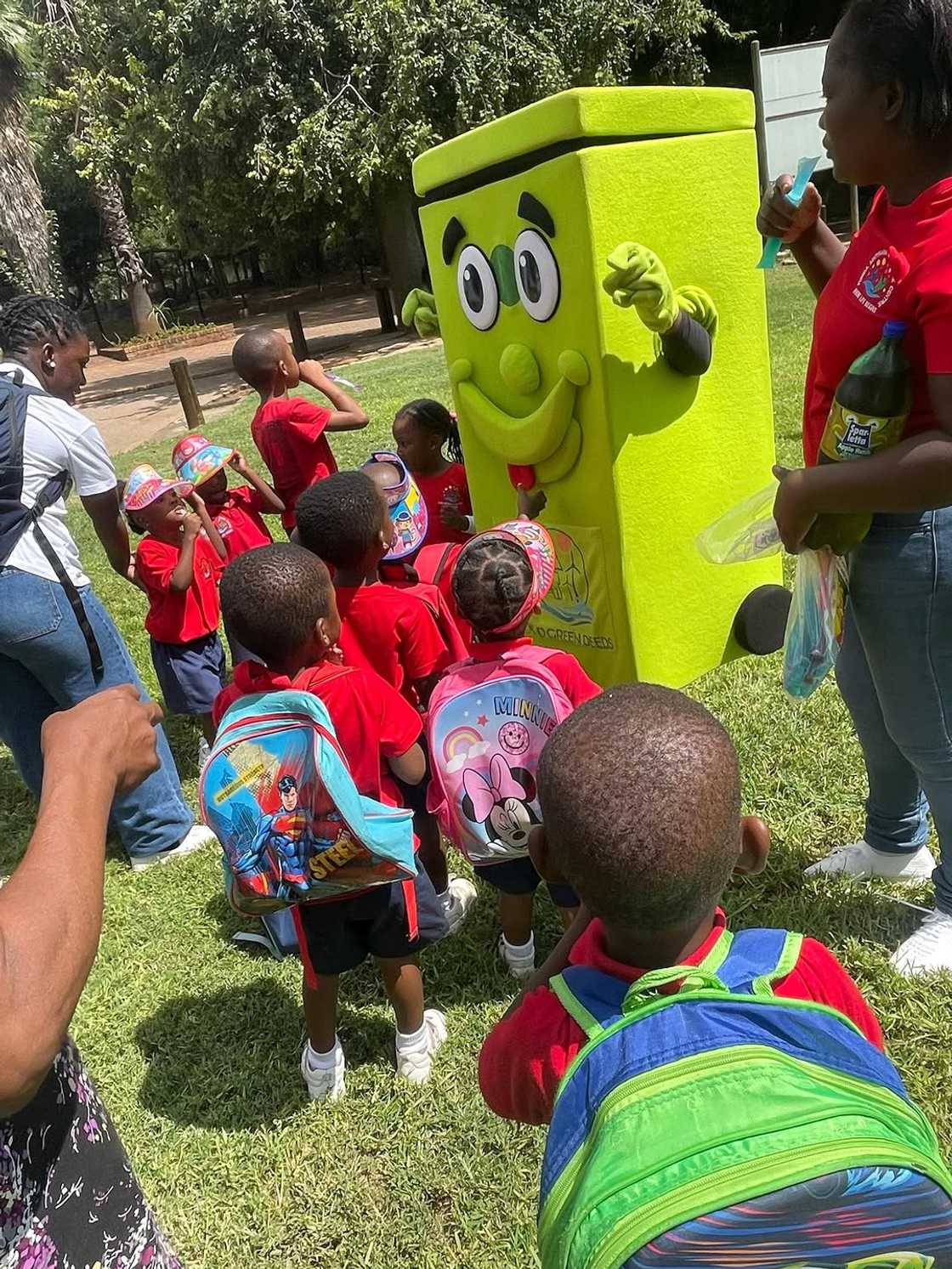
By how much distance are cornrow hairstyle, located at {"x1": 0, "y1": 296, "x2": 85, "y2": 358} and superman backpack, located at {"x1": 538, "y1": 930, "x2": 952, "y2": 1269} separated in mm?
2627

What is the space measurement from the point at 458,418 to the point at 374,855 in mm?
2019

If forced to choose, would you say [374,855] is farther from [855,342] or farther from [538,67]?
[538,67]

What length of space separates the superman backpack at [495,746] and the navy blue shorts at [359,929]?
20cm

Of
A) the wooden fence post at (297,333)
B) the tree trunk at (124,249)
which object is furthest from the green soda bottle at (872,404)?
the tree trunk at (124,249)

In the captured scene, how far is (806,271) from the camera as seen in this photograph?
2.07m

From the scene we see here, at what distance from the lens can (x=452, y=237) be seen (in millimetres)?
3053

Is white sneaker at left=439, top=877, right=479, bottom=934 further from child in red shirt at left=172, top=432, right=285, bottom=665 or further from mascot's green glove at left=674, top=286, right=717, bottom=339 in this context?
mascot's green glove at left=674, top=286, right=717, bottom=339

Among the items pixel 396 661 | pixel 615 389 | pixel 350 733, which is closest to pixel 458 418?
pixel 615 389

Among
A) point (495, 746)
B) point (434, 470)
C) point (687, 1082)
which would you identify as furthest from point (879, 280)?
point (434, 470)

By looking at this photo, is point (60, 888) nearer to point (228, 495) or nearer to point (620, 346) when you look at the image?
point (620, 346)

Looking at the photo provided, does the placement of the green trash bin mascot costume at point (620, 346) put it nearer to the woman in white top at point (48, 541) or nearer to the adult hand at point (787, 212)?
the adult hand at point (787, 212)

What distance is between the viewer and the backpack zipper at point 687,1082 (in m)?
0.78

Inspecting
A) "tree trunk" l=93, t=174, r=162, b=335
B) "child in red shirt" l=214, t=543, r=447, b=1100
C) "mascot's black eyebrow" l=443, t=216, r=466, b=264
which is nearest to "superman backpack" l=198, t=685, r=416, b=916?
"child in red shirt" l=214, t=543, r=447, b=1100

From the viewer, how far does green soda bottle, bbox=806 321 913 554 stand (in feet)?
5.10
